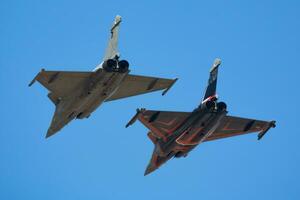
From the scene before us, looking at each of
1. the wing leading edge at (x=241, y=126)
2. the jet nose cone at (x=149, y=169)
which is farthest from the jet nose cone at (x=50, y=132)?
the wing leading edge at (x=241, y=126)

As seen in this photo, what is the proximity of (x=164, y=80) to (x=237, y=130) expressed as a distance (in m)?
7.81

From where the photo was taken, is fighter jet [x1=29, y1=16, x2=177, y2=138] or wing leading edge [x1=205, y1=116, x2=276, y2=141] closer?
fighter jet [x1=29, y1=16, x2=177, y2=138]

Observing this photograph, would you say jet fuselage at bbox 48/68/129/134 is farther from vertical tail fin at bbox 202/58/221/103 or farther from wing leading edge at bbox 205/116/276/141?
wing leading edge at bbox 205/116/276/141

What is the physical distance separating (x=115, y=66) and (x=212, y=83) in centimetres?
885

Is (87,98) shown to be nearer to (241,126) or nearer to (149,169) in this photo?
(149,169)

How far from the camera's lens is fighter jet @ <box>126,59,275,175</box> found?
7050cm

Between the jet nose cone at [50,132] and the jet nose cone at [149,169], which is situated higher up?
the jet nose cone at [149,169]

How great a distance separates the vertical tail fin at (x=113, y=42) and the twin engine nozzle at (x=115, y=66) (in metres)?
0.93

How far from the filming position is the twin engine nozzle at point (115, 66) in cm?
6788

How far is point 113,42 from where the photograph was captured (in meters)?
71.4

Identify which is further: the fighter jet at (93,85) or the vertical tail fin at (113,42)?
the vertical tail fin at (113,42)

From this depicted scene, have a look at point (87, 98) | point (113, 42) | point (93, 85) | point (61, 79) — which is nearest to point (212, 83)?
point (113, 42)

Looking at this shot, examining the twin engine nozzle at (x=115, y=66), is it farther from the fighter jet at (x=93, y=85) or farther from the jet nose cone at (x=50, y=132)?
the jet nose cone at (x=50, y=132)

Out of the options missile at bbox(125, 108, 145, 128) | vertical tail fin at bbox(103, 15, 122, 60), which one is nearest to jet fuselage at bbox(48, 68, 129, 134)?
vertical tail fin at bbox(103, 15, 122, 60)
